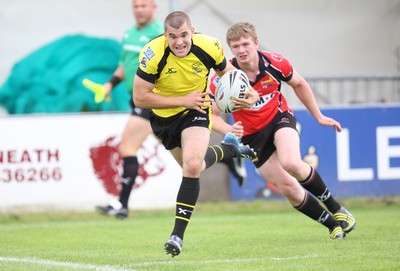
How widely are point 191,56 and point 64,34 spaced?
753 centimetres

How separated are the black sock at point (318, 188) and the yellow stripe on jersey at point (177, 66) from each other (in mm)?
1350

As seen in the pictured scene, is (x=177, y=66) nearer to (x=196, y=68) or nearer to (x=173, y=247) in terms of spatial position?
(x=196, y=68)

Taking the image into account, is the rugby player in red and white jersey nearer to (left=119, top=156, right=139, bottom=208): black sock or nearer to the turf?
the turf

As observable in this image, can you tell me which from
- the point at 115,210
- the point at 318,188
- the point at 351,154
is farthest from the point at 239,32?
→ the point at 351,154

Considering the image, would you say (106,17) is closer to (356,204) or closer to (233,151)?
(356,204)

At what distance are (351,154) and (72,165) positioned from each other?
147 inches

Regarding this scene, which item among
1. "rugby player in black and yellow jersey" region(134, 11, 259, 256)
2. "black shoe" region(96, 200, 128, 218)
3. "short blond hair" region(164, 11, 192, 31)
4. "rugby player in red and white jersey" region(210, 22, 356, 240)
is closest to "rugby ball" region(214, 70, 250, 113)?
"rugby player in black and yellow jersey" region(134, 11, 259, 256)

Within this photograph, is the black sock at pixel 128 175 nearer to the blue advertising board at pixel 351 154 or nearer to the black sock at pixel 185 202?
the blue advertising board at pixel 351 154

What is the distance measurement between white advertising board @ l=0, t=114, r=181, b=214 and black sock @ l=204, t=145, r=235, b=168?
4335 millimetres

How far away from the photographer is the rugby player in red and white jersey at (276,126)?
8844 mm

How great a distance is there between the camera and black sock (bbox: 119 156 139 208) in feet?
39.8

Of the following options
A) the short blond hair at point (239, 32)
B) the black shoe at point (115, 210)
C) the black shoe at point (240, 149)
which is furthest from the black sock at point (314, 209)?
the black shoe at point (115, 210)

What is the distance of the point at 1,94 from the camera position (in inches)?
579

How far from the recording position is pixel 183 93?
8.37 m
